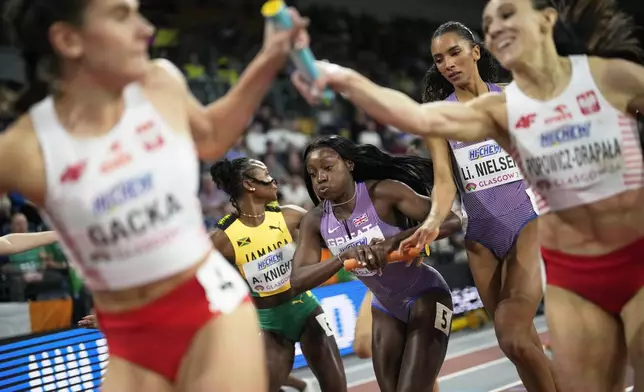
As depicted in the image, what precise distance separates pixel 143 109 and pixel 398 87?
Answer: 51.1ft

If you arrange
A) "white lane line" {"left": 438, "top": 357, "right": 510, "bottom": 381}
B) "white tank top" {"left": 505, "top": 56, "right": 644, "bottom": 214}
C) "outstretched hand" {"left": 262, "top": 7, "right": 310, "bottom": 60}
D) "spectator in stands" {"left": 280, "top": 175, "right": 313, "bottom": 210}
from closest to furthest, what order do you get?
"outstretched hand" {"left": 262, "top": 7, "right": 310, "bottom": 60} → "white tank top" {"left": 505, "top": 56, "right": 644, "bottom": 214} → "white lane line" {"left": 438, "top": 357, "right": 510, "bottom": 381} → "spectator in stands" {"left": 280, "top": 175, "right": 313, "bottom": 210}

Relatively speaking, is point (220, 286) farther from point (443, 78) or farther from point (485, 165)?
point (443, 78)

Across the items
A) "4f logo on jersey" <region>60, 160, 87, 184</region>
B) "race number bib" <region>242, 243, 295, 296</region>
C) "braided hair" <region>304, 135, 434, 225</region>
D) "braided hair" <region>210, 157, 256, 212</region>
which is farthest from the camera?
"braided hair" <region>210, 157, 256, 212</region>

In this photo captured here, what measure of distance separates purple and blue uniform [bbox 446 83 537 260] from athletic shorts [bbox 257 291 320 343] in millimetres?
1308

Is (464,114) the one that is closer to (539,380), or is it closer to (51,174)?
(51,174)

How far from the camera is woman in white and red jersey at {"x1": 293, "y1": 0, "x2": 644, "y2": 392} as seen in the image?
3.23 meters

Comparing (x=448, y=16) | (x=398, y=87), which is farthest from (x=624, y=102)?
(x=448, y=16)

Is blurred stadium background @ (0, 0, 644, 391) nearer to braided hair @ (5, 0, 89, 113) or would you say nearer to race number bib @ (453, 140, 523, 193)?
braided hair @ (5, 0, 89, 113)

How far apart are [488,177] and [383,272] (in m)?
0.87

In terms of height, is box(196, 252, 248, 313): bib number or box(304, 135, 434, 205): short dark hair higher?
box(304, 135, 434, 205): short dark hair

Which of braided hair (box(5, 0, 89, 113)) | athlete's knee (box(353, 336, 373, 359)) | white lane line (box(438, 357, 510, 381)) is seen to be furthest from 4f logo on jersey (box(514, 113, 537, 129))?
white lane line (box(438, 357, 510, 381))

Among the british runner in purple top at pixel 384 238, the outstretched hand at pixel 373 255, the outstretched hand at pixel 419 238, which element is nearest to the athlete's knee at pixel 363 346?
the british runner in purple top at pixel 384 238

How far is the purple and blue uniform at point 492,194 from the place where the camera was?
5.16m

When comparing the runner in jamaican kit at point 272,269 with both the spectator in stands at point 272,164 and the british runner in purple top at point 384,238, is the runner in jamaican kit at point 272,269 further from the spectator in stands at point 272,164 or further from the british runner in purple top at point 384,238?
the spectator in stands at point 272,164
